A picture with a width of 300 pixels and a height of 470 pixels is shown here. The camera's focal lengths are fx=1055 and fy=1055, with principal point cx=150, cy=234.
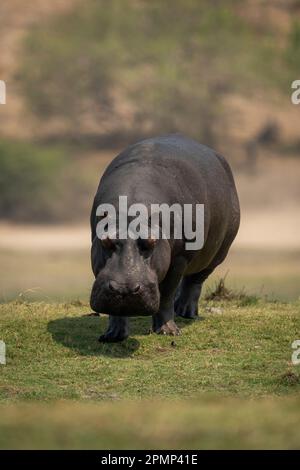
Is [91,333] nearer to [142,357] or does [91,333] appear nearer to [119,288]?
[142,357]

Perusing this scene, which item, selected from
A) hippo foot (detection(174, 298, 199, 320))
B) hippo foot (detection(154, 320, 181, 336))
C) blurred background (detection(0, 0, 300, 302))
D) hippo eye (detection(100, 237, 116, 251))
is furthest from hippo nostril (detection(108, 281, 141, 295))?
blurred background (detection(0, 0, 300, 302))

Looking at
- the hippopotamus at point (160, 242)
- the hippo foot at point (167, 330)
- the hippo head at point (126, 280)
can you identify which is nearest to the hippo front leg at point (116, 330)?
the hippopotamus at point (160, 242)

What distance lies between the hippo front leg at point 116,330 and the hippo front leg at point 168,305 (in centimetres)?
44

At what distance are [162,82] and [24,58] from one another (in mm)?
6308

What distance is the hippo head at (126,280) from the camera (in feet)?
24.2

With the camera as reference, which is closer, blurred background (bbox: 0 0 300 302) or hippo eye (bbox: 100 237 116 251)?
hippo eye (bbox: 100 237 116 251)

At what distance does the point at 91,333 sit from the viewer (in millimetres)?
8500

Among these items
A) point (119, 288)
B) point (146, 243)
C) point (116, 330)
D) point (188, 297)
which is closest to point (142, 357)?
point (116, 330)

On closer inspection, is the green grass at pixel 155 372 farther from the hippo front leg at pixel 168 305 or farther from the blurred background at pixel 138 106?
the blurred background at pixel 138 106

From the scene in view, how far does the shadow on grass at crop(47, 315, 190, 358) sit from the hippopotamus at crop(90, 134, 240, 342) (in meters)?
0.12

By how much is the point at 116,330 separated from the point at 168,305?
57 centimetres

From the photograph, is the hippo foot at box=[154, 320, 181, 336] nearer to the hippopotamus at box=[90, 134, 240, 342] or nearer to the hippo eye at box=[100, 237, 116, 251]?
the hippopotamus at box=[90, 134, 240, 342]

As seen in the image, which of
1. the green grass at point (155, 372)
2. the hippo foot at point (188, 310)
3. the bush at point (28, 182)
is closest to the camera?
the green grass at point (155, 372)

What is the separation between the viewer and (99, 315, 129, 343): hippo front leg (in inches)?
319
